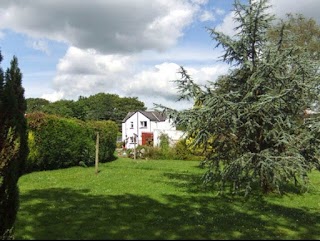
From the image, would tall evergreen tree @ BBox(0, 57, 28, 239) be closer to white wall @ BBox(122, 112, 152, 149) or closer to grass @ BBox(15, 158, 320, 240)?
grass @ BBox(15, 158, 320, 240)

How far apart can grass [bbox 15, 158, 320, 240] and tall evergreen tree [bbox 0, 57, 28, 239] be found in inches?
19.1

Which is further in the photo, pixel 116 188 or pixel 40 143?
pixel 40 143

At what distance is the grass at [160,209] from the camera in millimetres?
6977

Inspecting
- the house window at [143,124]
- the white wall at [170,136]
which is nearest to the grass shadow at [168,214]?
the white wall at [170,136]

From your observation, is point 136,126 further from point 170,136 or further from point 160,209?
point 160,209

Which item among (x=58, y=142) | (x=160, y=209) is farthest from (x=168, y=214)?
(x=58, y=142)

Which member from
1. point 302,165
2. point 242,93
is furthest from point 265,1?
point 302,165

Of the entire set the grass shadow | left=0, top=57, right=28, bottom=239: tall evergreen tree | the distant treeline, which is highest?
the distant treeline

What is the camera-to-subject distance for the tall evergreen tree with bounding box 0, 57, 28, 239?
215 inches

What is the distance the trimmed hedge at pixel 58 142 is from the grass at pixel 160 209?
2.74 meters

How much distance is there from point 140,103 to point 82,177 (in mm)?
100860

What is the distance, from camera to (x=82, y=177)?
1570cm

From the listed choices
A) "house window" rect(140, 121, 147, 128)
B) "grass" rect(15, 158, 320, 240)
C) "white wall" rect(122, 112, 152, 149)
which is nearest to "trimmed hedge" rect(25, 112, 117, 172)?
"grass" rect(15, 158, 320, 240)

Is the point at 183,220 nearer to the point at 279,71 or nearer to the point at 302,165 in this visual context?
the point at 302,165
